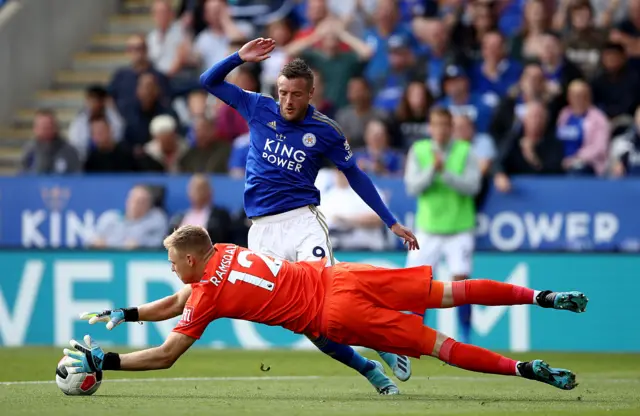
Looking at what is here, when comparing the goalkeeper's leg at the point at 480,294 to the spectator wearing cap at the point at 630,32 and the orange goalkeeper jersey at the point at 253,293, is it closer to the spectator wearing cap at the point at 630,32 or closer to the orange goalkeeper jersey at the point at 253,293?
the orange goalkeeper jersey at the point at 253,293

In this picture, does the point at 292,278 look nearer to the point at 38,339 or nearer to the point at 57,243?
the point at 38,339

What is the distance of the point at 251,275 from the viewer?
7934 millimetres

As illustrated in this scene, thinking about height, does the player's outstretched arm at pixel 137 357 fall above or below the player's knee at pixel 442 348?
below

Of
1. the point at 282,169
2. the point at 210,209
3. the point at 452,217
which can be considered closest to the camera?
the point at 282,169

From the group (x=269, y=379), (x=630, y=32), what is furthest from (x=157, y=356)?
(x=630, y=32)

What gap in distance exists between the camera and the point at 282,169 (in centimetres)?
906

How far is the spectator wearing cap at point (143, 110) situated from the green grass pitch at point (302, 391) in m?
4.98

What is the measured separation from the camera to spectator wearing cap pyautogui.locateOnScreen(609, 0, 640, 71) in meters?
16.2

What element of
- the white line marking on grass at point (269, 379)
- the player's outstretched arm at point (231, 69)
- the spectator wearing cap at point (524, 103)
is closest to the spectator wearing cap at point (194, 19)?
the spectator wearing cap at point (524, 103)

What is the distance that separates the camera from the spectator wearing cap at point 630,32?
16.2 m

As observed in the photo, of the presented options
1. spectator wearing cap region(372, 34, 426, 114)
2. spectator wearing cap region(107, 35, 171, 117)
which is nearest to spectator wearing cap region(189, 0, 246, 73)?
spectator wearing cap region(107, 35, 171, 117)

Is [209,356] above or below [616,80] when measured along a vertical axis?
below

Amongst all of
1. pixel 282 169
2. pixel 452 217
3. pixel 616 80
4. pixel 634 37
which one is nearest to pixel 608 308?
pixel 452 217

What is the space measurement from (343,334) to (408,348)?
431mm
